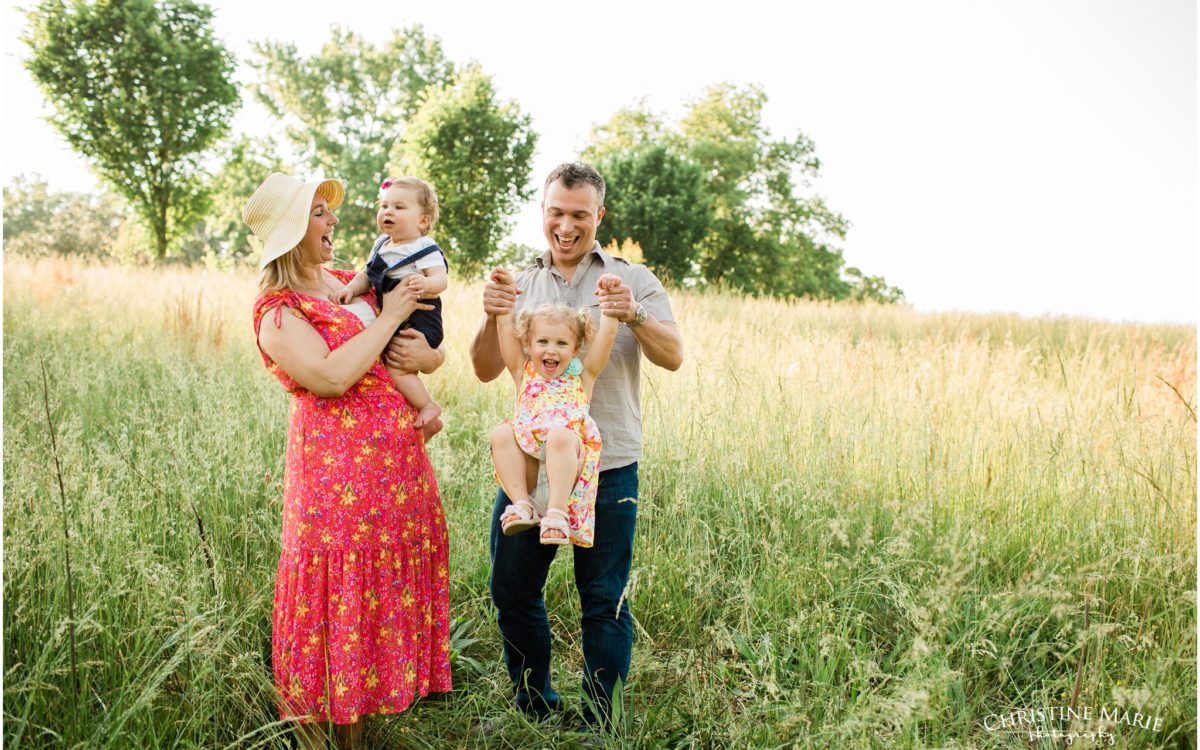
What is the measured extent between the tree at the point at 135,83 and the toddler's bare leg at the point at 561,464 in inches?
820

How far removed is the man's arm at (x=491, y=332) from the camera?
2588 millimetres

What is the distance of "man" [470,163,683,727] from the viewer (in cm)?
261

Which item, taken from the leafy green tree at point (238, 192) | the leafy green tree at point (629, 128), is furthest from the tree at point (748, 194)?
the leafy green tree at point (238, 192)

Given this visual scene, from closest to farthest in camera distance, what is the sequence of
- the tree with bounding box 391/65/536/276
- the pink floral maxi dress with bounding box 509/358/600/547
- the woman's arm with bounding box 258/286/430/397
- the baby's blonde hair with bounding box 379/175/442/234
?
the woman's arm with bounding box 258/286/430/397 → the pink floral maxi dress with bounding box 509/358/600/547 → the baby's blonde hair with bounding box 379/175/442/234 → the tree with bounding box 391/65/536/276

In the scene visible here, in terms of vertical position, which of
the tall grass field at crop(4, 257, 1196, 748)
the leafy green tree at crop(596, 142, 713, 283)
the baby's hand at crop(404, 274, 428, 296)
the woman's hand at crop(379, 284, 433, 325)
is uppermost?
the leafy green tree at crop(596, 142, 713, 283)

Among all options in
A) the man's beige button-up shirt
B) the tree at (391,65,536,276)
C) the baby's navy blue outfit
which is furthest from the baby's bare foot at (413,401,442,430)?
the tree at (391,65,536,276)

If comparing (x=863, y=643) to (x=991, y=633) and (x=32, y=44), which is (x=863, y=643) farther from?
(x=32, y=44)

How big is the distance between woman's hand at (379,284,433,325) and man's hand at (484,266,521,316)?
10.0 inches

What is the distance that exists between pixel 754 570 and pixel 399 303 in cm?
196

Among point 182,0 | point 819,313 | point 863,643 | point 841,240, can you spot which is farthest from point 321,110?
point 863,643

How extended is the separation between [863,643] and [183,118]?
70.6ft

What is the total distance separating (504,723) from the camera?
112 inches

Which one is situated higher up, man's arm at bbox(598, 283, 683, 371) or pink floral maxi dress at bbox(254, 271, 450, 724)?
man's arm at bbox(598, 283, 683, 371)

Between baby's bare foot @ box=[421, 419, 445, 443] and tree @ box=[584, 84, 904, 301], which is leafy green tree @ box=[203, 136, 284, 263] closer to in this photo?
tree @ box=[584, 84, 904, 301]
